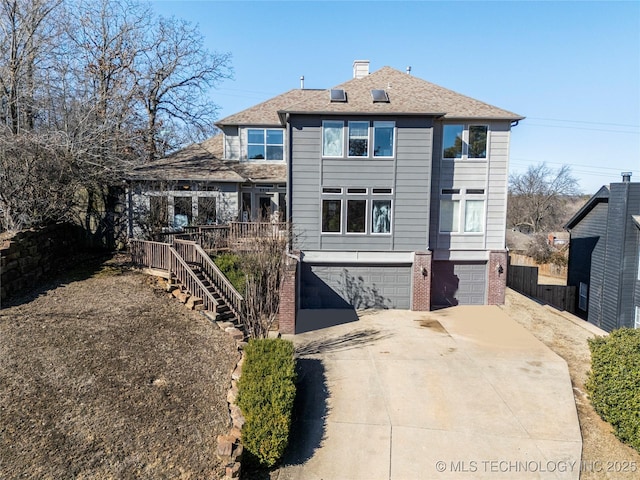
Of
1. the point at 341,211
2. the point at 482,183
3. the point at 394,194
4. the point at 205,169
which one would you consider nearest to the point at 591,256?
the point at 482,183

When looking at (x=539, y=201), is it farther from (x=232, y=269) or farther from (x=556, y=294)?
(x=232, y=269)

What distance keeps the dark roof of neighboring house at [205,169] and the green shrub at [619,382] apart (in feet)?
42.6

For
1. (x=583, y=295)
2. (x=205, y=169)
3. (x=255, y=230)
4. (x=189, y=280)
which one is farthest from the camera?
(x=583, y=295)

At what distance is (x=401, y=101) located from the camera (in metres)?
13.7

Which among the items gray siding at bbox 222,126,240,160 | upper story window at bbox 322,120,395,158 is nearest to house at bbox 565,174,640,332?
upper story window at bbox 322,120,395,158

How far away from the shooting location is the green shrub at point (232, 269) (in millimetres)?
11828

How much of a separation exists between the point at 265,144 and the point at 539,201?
136 ft

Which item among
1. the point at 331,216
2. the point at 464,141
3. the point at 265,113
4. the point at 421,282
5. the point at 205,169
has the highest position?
the point at 265,113

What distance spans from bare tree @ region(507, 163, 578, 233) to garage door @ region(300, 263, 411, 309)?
38757 millimetres

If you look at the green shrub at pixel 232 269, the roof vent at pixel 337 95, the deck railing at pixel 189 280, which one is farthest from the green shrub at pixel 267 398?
the roof vent at pixel 337 95

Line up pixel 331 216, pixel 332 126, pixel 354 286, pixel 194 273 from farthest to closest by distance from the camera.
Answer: pixel 354 286
pixel 331 216
pixel 332 126
pixel 194 273

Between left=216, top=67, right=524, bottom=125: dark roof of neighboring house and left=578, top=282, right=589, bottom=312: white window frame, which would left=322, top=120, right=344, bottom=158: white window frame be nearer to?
left=216, top=67, right=524, bottom=125: dark roof of neighboring house

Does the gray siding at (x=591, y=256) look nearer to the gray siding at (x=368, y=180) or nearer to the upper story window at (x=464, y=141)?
the upper story window at (x=464, y=141)

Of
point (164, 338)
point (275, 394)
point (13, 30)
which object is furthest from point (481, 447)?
point (13, 30)
